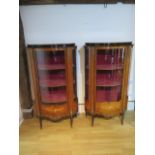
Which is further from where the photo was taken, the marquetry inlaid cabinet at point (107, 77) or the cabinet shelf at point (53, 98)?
the cabinet shelf at point (53, 98)

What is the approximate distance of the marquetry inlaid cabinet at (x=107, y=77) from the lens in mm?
2668

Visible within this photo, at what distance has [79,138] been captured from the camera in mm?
2488

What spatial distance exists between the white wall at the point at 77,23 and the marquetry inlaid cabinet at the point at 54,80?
327mm

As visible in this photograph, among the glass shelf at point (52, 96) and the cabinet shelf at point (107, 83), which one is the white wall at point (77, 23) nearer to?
the cabinet shelf at point (107, 83)

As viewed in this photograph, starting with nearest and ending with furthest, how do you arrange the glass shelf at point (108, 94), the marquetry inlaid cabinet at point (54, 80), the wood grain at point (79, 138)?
the wood grain at point (79, 138) < the marquetry inlaid cabinet at point (54, 80) < the glass shelf at point (108, 94)

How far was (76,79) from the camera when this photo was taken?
3.01m

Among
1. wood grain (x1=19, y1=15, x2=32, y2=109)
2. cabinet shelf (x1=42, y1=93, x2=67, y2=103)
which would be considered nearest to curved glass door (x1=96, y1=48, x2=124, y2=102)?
cabinet shelf (x1=42, y1=93, x2=67, y2=103)

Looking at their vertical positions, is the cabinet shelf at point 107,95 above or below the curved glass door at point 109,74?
below

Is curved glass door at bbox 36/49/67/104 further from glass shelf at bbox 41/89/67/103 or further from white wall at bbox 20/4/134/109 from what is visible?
white wall at bbox 20/4/134/109

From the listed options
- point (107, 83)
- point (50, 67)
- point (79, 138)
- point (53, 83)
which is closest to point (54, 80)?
point (53, 83)

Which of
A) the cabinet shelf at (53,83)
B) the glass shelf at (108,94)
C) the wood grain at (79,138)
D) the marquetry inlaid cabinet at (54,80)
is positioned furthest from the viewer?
the glass shelf at (108,94)

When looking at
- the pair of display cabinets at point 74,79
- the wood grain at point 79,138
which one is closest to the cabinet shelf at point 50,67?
the pair of display cabinets at point 74,79
